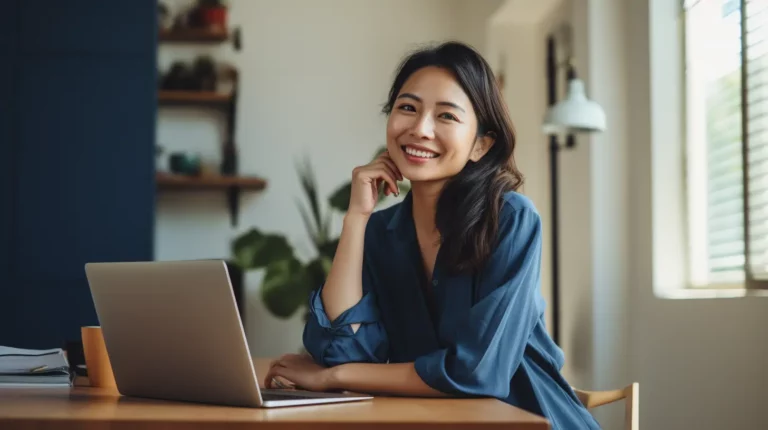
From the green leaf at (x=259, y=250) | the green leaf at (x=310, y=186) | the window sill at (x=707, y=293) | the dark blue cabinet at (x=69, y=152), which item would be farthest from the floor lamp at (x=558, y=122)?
Answer: the dark blue cabinet at (x=69, y=152)

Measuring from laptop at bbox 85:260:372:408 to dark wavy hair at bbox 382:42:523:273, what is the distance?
353mm

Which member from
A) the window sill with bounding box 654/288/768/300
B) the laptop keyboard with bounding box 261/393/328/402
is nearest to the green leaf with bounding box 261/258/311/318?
the window sill with bounding box 654/288/768/300

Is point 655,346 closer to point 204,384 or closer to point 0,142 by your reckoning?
point 204,384

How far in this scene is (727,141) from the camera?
307cm

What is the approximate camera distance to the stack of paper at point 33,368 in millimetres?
1644

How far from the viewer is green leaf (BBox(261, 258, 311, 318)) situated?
15.3 ft

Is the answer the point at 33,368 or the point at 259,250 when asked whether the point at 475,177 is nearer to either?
the point at 33,368

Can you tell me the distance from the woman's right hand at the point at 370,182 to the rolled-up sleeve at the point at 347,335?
150mm

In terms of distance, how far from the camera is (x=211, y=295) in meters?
1.18

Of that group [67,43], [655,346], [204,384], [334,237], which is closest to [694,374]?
[655,346]

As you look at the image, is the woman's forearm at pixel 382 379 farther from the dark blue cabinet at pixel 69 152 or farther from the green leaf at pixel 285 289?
the green leaf at pixel 285 289

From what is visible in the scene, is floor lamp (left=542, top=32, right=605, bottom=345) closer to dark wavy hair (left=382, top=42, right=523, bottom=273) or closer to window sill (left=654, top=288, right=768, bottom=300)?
window sill (left=654, top=288, right=768, bottom=300)

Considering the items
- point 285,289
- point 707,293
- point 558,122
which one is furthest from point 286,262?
Result: point 707,293

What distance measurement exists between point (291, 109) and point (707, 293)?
112 inches
